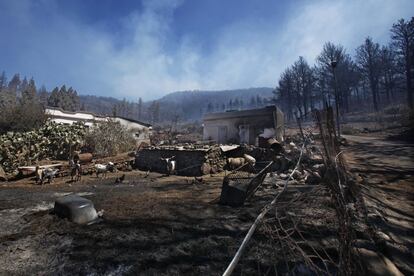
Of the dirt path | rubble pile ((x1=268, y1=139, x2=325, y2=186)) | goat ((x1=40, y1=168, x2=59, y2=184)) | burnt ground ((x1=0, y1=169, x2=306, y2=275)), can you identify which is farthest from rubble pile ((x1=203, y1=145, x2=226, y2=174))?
goat ((x1=40, y1=168, x2=59, y2=184))

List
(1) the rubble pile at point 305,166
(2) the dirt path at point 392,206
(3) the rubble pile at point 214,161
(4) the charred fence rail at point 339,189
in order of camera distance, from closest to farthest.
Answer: (4) the charred fence rail at point 339,189, (2) the dirt path at point 392,206, (1) the rubble pile at point 305,166, (3) the rubble pile at point 214,161

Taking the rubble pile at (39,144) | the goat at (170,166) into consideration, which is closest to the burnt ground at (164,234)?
the goat at (170,166)

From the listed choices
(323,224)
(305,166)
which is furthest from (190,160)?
(323,224)

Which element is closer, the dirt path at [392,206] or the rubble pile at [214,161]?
the dirt path at [392,206]

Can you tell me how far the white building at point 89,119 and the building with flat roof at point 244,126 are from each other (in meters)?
8.50

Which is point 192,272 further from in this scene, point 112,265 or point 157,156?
point 157,156

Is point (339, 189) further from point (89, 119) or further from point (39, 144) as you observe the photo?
point (89, 119)

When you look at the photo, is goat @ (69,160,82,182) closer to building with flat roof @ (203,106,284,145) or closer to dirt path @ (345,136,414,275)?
dirt path @ (345,136,414,275)

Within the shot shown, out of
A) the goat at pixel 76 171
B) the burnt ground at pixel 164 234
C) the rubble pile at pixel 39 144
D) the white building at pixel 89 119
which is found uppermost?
the white building at pixel 89 119

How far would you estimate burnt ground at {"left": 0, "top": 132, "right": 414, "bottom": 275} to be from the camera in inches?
150

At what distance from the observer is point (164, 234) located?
5.00 m

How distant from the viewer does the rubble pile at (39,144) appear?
582 inches

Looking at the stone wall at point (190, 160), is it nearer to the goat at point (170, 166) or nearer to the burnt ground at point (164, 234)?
the goat at point (170, 166)

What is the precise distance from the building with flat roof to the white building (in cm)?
850
